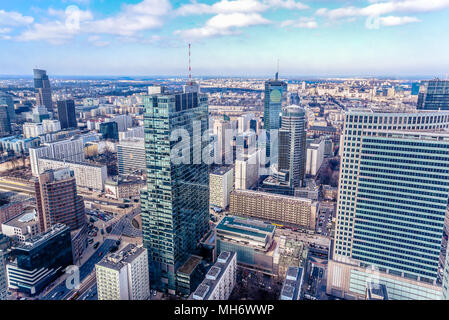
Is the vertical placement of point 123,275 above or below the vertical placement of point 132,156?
below

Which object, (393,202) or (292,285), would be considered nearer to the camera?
(292,285)

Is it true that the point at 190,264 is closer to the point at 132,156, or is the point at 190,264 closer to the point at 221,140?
the point at 132,156

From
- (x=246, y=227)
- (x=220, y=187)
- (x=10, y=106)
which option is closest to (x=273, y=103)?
(x=220, y=187)

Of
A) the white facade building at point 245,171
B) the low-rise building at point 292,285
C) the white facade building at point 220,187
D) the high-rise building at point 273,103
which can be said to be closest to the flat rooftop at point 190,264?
the low-rise building at point 292,285

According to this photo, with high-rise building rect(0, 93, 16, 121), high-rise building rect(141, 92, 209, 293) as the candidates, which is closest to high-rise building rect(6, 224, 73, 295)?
high-rise building rect(141, 92, 209, 293)

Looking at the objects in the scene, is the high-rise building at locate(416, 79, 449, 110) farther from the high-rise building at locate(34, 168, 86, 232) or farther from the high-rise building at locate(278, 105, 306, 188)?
the high-rise building at locate(34, 168, 86, 232)
